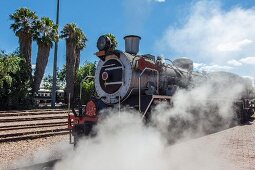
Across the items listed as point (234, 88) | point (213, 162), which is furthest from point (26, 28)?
point (213, 162)

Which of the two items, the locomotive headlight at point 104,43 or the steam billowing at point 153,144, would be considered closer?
the steam billowing at point 153,144

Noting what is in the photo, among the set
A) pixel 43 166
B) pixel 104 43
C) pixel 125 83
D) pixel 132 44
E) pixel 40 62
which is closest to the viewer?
pixel 43 166

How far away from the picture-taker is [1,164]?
22.2 ft

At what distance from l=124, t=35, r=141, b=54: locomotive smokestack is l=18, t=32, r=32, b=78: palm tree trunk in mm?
22146

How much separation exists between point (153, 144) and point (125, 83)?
73.5 inches

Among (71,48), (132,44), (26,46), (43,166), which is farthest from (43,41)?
(43,166)

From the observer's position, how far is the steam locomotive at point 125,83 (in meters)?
8.01

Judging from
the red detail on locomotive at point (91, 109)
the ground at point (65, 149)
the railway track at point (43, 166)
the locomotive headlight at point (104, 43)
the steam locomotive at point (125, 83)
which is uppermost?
the locomotive headlight at point (104, 43)

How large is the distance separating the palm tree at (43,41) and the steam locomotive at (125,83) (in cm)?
2292

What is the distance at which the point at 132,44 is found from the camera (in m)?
9.34

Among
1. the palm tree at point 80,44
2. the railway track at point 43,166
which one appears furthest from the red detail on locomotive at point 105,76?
the palm tree at point 80,44

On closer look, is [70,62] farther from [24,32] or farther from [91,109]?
[91,109]

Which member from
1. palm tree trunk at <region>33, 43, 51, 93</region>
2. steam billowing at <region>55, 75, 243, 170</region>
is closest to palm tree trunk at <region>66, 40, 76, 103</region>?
palm tree trunk at <region>33, 43, 51, 93</region>

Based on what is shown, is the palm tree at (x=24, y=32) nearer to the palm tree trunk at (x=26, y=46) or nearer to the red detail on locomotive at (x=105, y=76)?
the palm tree trunk at (x=26, y=46)
